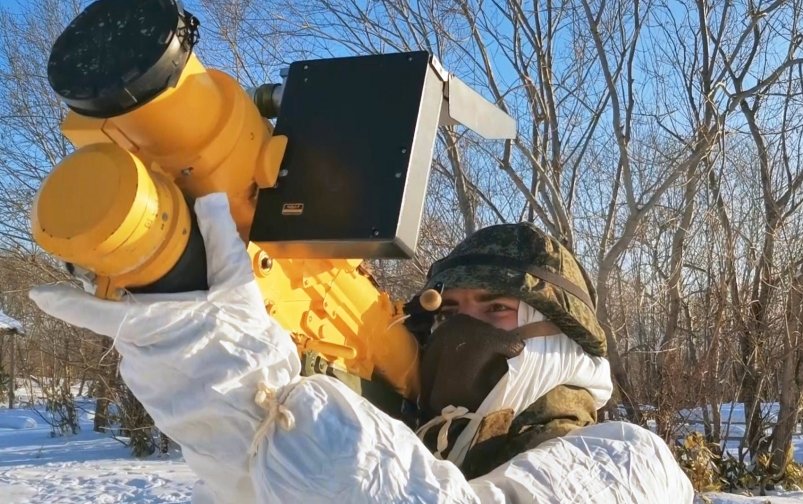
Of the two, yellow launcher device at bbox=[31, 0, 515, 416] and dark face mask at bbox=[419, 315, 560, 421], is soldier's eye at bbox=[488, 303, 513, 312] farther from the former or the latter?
yellow launcher device at bbox=[31, 0, 515, 416]

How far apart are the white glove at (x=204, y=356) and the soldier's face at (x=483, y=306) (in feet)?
2.23

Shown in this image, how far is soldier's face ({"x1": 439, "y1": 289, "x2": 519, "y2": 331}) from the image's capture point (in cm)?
167

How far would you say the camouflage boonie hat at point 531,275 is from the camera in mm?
1635

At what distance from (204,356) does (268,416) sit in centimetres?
12

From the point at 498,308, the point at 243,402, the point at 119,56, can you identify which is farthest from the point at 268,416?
the point at 498,308

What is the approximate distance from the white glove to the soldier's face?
68cm

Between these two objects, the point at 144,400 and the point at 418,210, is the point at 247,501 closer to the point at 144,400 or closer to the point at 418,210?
the point at 144,400

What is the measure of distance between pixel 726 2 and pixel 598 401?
6.90 meters

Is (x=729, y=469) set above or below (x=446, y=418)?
below

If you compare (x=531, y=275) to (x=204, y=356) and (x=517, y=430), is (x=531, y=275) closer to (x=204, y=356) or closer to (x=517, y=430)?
(x=517, y=430)

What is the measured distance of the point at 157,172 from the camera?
114 centimetres

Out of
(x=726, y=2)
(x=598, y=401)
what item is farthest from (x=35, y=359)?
(x=598, y=401)

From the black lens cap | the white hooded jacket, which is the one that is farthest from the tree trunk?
the black lens cap

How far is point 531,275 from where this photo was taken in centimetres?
165
